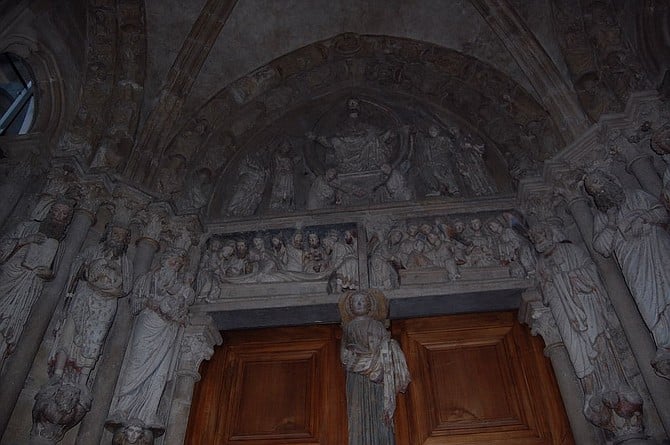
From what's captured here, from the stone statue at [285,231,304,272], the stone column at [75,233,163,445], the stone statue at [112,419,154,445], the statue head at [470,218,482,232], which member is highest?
the statue head at [470,218,482,232]

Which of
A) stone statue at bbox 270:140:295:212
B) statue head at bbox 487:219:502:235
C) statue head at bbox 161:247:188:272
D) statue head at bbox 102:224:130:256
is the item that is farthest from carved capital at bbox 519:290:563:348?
statue head at bbox 102:224:130:256

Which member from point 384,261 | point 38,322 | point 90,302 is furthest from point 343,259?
point 38,322

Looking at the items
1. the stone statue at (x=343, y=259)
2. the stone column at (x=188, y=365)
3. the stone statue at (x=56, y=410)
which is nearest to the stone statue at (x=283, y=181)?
the stone statue at (x=343, y=259)

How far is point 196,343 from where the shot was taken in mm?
4621

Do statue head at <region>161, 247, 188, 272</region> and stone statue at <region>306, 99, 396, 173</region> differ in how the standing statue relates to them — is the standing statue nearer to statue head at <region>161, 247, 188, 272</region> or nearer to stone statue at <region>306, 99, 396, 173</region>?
stone statue at <region>306, 99, 396, 173</region>

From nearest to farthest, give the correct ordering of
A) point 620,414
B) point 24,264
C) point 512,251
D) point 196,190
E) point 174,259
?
point 620,414 → point 24,264 → point 174,259 → point 512,251 → point 196,190

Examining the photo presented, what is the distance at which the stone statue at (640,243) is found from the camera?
356 centimetres

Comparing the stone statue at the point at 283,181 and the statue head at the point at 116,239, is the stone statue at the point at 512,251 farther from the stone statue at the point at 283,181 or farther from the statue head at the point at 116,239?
the statue head at the point at 116,239

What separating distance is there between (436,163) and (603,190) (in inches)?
80.2

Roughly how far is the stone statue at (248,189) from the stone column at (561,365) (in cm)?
304

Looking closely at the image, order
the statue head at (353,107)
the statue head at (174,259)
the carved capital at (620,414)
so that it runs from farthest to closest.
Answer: the statue head at (353,107)
the statue head at (174,259)
the carved capital at (620,414)

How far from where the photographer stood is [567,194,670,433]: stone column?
351 centimetres

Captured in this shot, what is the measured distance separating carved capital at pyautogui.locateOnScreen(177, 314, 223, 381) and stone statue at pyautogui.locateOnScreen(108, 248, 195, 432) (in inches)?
4.8

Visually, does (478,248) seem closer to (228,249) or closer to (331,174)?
(331,174)
